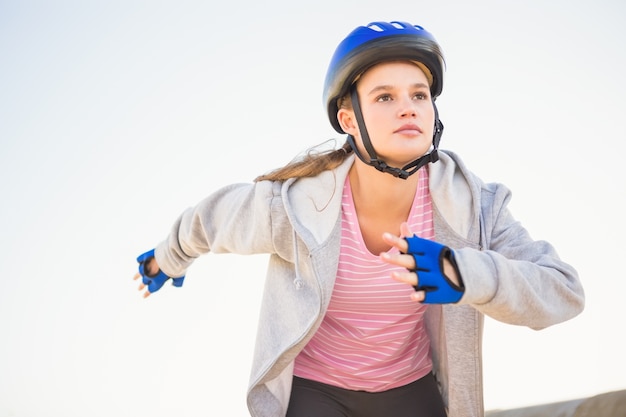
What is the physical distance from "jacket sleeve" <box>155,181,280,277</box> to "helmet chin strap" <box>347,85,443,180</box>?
583 millimetres

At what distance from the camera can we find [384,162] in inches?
119

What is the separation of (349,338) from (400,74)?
1.55 m

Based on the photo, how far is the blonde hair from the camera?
324 centimetres

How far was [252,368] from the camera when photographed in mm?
3066

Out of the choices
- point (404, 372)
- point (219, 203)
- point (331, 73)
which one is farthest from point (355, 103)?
point (404, 372)

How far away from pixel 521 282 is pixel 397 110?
1203mm

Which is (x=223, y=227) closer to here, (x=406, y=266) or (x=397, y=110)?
(x=397, y=110)

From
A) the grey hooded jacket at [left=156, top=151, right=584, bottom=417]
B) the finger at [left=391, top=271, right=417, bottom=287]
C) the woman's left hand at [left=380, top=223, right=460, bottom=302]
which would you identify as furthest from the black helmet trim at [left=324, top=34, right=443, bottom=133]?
the finger at [left=391, top=271, right=417, bottom=287]

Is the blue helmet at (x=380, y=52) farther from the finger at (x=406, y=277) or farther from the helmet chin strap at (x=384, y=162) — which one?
the finger at (x=406, y=277)

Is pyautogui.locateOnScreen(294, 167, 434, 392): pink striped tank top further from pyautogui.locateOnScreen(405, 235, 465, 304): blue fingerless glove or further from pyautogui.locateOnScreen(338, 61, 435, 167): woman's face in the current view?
pyautogui.locateOnScreen(405, 235, 465, 304): blue fingerless glove

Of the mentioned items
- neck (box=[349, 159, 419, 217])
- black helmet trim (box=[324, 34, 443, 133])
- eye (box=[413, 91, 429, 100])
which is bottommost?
neck (box=[349, 159, 419, 217])

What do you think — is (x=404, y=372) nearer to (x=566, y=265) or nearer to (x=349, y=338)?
(x=349, y=338)

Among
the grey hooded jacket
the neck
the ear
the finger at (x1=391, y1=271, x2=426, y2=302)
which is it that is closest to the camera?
the finger at (x1=391, y1=271, x2=426, y2=302)

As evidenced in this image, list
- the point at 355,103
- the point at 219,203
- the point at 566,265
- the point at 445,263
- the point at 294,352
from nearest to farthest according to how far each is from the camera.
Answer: the point at 445,263 < the point at 566,265 < the point at 294,352 < the point at 355,103 < the point at 219,203
